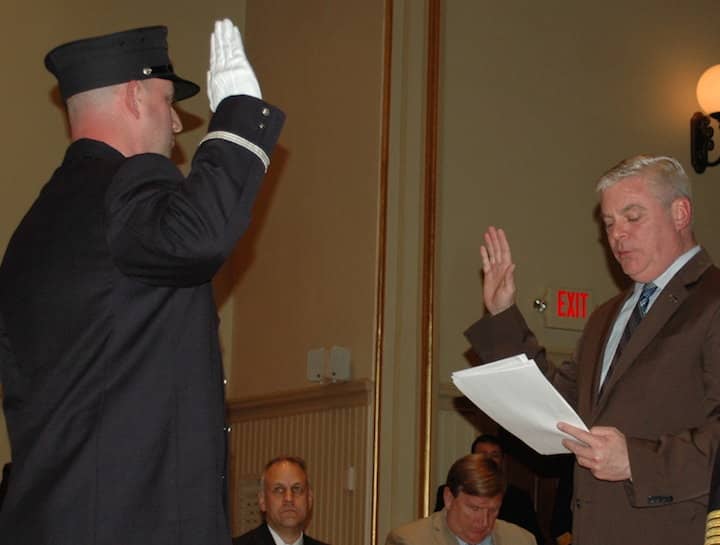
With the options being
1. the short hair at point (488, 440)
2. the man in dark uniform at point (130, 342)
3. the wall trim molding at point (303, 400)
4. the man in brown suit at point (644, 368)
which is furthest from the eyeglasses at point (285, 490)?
the man in dark uniform at point (130, 342)

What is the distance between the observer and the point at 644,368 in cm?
312

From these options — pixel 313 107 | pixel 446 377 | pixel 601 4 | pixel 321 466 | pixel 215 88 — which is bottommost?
pixel 321 466

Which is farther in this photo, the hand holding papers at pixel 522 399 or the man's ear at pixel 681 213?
the man's ear at pixel 681 213

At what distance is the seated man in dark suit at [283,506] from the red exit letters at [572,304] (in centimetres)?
195

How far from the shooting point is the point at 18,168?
21.9 feet

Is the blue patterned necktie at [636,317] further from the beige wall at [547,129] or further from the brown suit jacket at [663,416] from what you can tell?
the beige wall at [547,129]

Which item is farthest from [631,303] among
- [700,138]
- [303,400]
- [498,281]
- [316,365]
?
[700,138]

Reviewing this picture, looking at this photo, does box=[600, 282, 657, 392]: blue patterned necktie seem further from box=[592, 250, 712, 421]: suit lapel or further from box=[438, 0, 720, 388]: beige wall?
box=[438, 0, 720, 388]: beige wall

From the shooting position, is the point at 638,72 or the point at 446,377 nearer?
the point at 446,377

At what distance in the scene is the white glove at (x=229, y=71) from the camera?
2309mm

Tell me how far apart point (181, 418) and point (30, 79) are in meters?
5.03

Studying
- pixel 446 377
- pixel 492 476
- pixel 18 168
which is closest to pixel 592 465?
pixel 492 476

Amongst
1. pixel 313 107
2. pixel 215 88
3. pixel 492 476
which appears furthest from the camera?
pixel 313 107

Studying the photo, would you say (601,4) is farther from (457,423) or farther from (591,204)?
(457,423)
